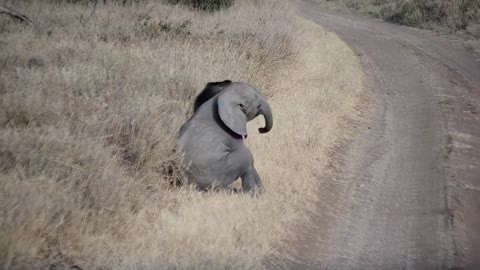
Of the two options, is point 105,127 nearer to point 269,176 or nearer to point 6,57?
point 269,176

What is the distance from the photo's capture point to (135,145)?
5.91 m

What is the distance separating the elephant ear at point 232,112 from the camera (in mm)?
5641

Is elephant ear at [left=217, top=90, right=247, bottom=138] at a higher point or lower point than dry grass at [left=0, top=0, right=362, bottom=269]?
higher

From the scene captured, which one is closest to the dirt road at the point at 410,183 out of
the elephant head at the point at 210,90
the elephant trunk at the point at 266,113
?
the elephant trunk at the point at 266,113

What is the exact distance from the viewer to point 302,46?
13672 mm

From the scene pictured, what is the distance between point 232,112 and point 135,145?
1133mm

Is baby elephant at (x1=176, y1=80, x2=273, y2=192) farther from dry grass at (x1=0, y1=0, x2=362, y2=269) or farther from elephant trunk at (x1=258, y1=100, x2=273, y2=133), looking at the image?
dry grass at (x1=0, y1=0, x2=362, y2=269)

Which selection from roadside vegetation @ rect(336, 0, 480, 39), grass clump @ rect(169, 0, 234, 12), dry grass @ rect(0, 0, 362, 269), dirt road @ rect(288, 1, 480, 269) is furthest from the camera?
roadside vegetation @ rect(336, 0, 480, 39)

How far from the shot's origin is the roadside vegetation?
18609 millimetres

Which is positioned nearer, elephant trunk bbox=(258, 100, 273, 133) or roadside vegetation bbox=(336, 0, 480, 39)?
elephant trunk bbox=(258, 100, 273, 133)

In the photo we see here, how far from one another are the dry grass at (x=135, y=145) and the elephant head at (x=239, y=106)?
79cm

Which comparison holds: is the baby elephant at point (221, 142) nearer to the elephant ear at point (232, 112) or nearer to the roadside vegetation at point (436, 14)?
the elephant ear at point (232, 112)

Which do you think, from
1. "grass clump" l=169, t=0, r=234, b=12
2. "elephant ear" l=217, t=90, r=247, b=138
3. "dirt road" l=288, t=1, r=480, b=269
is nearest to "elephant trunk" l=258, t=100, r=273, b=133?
"elephant ear" l=217, t=90, r=247, b=138

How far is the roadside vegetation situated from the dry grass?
9.30m
